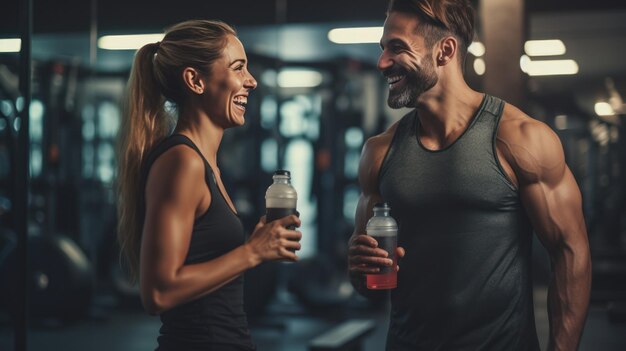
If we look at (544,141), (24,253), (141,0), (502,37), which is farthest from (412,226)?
(141,0)

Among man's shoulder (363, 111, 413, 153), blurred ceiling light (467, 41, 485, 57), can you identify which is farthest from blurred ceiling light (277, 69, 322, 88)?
man's shoulder (363, 111, 413, 153)

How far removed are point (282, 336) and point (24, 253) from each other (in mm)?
3677

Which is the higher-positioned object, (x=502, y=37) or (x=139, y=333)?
(x=502, y=37)

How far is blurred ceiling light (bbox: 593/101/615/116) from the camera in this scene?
6.69 meters

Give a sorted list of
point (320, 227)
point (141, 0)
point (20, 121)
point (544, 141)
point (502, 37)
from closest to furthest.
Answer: point (544, 141) → point (20, 121) → point (502, 37) → point (141, 0) → point (320, 227)

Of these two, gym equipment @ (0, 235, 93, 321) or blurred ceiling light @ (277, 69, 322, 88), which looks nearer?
gym equipment @ (0, 235, 93, 321)

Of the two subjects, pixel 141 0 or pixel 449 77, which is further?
pixel 141 0

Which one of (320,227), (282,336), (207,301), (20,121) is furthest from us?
(320,227)

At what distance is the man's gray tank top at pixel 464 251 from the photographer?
1.90 metres

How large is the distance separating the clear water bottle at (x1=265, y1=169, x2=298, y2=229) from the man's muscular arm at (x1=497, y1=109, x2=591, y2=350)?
1.81ft

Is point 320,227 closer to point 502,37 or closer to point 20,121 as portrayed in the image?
point 502,37

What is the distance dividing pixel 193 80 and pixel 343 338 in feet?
5.46

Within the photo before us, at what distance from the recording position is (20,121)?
8.05 ft

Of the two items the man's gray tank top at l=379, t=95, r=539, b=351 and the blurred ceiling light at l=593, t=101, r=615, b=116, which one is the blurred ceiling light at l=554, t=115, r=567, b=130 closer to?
the blurred ceiling light at l=593, t=101, r=615, b=116
